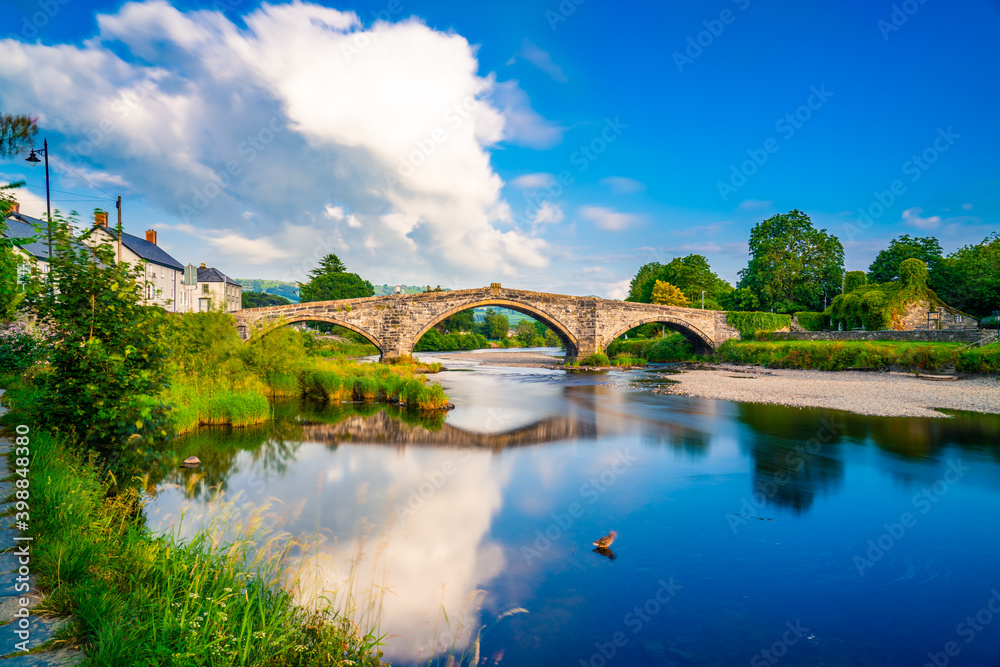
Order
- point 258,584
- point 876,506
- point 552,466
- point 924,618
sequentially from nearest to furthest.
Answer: point 258,584
point 924,618
point 876,506
point 552,466

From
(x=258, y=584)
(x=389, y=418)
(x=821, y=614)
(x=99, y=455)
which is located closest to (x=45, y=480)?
(x=99, y=455)

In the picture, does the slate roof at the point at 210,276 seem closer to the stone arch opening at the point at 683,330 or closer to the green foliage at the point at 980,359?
the stone arch opening at the point at 683,330

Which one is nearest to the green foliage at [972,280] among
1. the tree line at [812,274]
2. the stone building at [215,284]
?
the tree line at [812,274]

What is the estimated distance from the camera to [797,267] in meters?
50.6

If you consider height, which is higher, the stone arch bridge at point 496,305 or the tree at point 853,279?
the tree at point 853,279

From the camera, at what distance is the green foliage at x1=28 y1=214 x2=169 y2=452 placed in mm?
5539

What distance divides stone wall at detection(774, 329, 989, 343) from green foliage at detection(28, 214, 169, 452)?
113ft

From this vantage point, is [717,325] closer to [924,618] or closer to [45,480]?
[924,618]

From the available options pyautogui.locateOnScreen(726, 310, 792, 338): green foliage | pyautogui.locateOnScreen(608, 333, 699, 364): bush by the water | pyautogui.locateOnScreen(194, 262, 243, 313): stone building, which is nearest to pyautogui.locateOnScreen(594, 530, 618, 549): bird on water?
pyautogui.locateOnScreen(726, 310, 792, 338): green foliage

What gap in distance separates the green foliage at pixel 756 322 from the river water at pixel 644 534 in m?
29.2

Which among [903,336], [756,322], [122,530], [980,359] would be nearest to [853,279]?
[756,322]

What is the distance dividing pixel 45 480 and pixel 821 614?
802 cm

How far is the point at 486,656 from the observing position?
4301 millimetres

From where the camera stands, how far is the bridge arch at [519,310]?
35.2 metres
